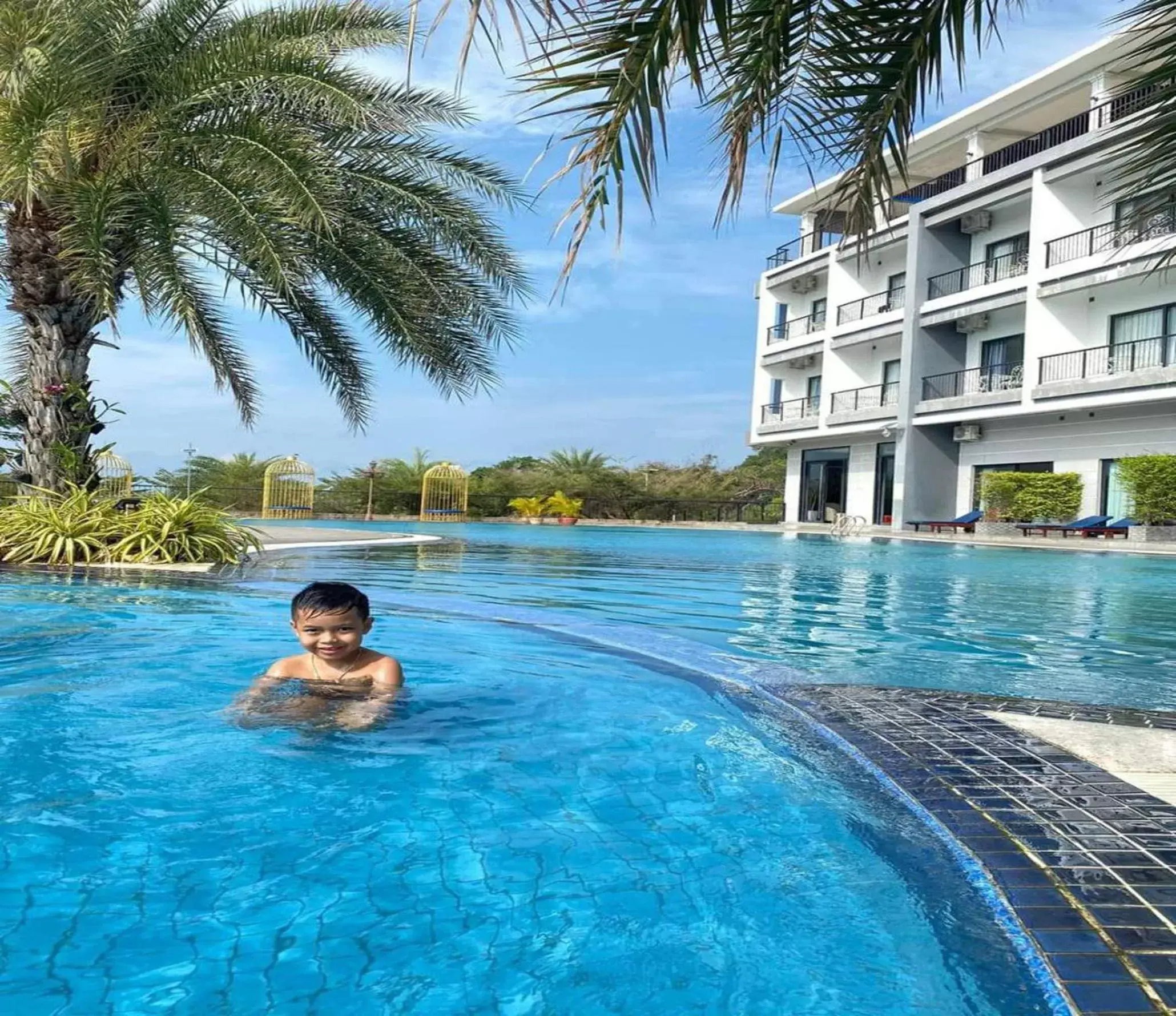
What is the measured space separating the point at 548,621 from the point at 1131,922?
5428 millimetres

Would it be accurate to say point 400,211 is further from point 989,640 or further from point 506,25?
point 506,25

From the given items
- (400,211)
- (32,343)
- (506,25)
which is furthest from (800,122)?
(32,343)

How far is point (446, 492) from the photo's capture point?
34062 mm

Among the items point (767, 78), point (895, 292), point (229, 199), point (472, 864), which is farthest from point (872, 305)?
point (472, 864)

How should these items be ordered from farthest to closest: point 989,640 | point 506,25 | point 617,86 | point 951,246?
point 951,246 < point 989,640 < point 617,86 < point 506,25

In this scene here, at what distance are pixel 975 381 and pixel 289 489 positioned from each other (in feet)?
68.6

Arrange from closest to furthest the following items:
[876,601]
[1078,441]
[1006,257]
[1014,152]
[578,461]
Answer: [876,601] → [1078,441] → [1006,257] → [1014,152] → [578,461]

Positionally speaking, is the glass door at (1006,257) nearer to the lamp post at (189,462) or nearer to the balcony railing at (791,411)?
the balcony railing at (791,411)

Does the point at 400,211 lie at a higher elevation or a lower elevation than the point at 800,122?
higher

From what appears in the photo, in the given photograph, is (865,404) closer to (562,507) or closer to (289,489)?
(562,507)

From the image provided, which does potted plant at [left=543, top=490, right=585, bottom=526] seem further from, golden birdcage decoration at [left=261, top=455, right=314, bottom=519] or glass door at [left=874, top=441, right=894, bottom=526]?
glass door at [left=874, top=441, right=894, bottom=526]

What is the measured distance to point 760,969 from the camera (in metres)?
2.17

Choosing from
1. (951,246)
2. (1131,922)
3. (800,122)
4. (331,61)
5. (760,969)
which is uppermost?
(951,246)

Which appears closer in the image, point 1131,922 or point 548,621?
point 1131,922
